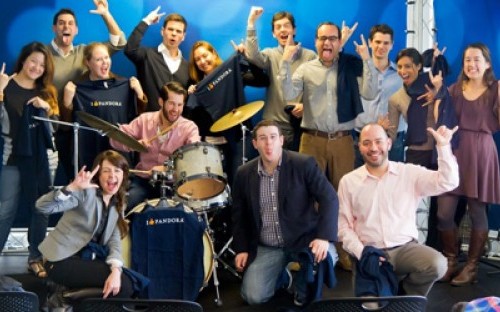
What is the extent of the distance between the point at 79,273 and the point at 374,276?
1630 millimetres

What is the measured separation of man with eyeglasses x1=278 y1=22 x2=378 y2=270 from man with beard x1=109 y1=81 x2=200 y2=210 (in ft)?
2.60

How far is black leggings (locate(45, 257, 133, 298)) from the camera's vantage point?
381 centimetres

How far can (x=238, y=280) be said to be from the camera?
4969 mm

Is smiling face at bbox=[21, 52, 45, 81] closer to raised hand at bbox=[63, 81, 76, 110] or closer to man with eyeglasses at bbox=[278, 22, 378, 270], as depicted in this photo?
raised hand at bbox=[63, 81, 76, 110]

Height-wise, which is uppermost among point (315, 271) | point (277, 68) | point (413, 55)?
point (413, 55)

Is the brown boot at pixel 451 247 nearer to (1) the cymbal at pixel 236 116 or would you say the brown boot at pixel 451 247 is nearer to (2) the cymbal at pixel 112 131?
(1) the cymbal at pixel 236 116

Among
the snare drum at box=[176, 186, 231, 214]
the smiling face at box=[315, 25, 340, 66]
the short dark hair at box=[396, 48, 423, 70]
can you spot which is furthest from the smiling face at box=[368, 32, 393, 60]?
the snare drum at box=[176, 186, 231, 214]

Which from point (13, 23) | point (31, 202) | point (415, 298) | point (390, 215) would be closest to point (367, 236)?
point (390, 215)

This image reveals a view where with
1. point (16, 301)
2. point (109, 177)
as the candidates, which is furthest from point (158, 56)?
point (16, 301)

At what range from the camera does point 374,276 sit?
3.73 m

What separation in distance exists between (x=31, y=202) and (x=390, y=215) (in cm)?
254

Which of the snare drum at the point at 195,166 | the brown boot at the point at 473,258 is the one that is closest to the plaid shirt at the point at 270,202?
the snare drum at the point at 195,166

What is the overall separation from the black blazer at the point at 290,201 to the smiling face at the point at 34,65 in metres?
1.66

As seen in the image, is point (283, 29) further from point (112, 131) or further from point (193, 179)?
point (112, 131)
